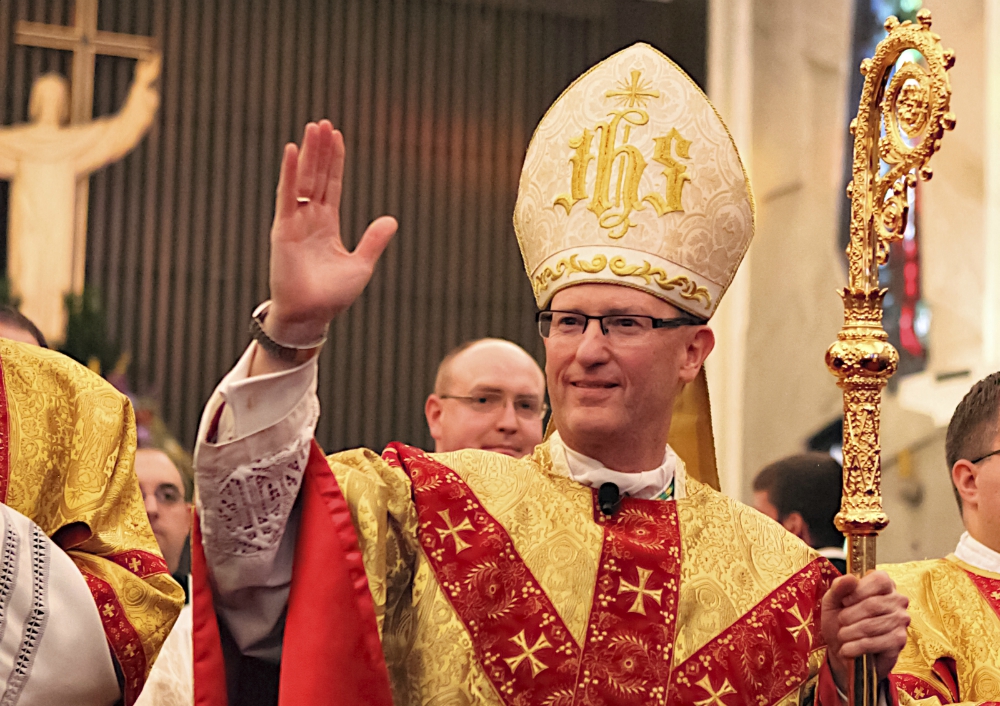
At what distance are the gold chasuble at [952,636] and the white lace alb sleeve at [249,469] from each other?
172cm

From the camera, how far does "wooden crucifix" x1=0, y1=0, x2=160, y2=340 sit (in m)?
9.54

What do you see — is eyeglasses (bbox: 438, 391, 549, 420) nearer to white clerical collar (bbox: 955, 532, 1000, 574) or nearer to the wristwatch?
white clerical collar (bbox: 955, 532, 1000, 574)

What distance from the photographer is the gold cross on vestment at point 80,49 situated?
981cm

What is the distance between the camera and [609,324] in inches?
113

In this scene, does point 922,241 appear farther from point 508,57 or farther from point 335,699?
point 335,699

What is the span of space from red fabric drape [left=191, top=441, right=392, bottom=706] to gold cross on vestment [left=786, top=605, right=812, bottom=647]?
37.3 inches

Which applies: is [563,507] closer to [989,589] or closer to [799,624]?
[799,624]

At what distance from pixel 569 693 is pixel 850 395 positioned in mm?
791

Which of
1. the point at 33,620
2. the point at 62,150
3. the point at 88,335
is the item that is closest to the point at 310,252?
the point at 33,620

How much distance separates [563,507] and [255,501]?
2.70 ft

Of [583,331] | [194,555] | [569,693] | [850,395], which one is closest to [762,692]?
[569,693]

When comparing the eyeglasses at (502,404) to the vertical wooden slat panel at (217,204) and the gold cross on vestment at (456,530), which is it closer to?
the gold cross on vestment at (456,530)

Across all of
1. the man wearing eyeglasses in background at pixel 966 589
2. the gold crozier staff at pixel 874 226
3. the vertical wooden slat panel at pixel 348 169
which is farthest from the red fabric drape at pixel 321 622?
the vertical wooden slat panel at pixel 348 169

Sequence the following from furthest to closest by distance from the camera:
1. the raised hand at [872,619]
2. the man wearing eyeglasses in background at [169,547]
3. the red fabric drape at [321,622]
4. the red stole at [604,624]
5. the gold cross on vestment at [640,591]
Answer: the man wearing eyeglasses in background at [169,547] < the gold cross on vestment at [640,591] < the red stole at [604,624] < the raised hand at [872,619] < the red fabric drape at [321,622]
